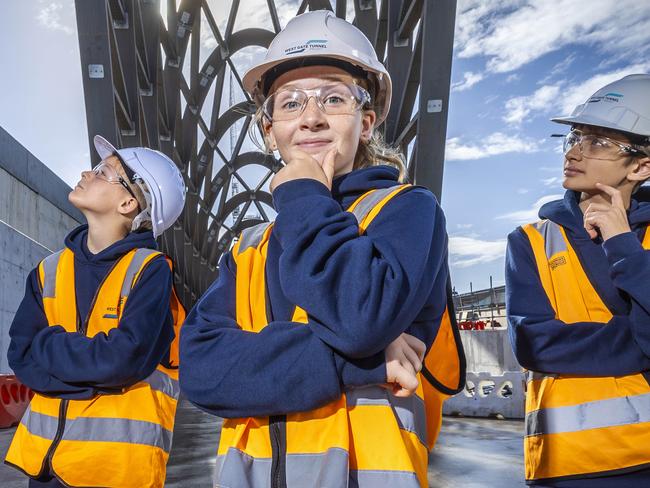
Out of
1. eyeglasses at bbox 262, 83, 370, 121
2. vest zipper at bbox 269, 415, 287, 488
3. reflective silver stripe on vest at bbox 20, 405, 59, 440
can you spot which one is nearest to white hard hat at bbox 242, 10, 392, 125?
eyeglasses at bbox 262, 83, 370, 121

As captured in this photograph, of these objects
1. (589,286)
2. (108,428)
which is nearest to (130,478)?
(108,428)

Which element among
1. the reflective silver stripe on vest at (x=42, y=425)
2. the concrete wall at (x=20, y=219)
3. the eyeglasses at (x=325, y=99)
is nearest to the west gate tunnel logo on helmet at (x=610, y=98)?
the eyeglasses at (x=325, y=99)

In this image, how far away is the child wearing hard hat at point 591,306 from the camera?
201 cm

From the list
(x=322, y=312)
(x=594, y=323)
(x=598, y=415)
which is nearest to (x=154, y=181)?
(x=322, y=312)

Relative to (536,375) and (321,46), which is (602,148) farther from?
(321,46)

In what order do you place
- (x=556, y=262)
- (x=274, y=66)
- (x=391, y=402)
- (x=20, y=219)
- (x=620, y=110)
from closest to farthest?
(x=391, y=402) → (x=274, y=66) → (x=556, y=262) → (x=620, y=110) → (x=20, y=219)

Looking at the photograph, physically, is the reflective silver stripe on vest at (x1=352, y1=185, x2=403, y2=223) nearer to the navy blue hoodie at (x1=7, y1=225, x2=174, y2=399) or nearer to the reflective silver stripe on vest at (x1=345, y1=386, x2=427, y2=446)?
the reflective silver stripe on vest at (x1=345, y1=386, x2=427, y2=446)

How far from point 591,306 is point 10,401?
386 inches

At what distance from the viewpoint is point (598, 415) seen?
204cm

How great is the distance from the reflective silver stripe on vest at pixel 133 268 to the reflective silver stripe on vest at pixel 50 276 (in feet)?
1.07

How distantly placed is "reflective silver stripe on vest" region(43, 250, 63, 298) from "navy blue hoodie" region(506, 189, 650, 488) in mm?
1970

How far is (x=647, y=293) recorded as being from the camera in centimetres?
198

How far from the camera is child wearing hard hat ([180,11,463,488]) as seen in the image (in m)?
1.29

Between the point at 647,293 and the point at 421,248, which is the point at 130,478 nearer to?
the point at 421,248
